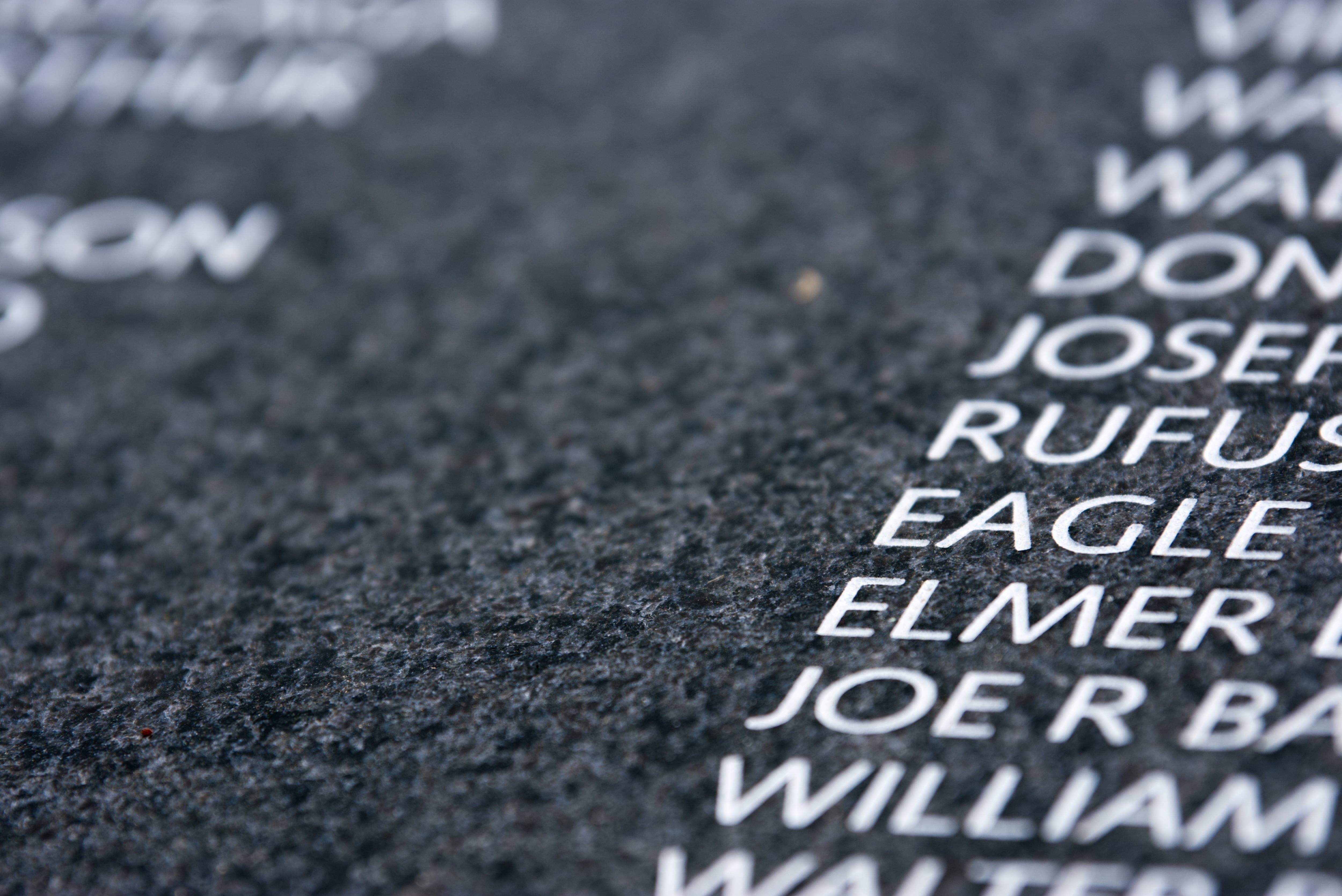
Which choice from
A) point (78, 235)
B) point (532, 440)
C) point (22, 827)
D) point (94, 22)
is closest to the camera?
point (22, 827)

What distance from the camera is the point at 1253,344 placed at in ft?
3.39

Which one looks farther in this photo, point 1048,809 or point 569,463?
point 569,463

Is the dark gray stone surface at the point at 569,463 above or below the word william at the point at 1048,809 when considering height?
above

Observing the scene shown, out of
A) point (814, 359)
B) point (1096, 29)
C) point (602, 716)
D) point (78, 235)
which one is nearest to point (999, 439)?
point (814, 359)

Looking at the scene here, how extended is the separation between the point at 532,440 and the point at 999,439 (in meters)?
0.43

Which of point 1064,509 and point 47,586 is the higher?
point 47,586

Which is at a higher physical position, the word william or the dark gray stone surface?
the dark gray stone surface

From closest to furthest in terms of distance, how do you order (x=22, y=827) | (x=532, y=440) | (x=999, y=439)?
1. (x=22, y=827)
2. (x=999, y=439)
3. (x=532, y=440)

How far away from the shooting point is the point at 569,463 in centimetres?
108

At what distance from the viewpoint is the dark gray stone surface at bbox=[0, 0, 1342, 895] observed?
2.65ft

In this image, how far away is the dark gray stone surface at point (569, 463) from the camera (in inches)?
31.8

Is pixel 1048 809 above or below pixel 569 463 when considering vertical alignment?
below

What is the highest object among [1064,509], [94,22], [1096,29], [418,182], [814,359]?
[94,22]

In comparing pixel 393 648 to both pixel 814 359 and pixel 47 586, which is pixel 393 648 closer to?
pixel 47 586
